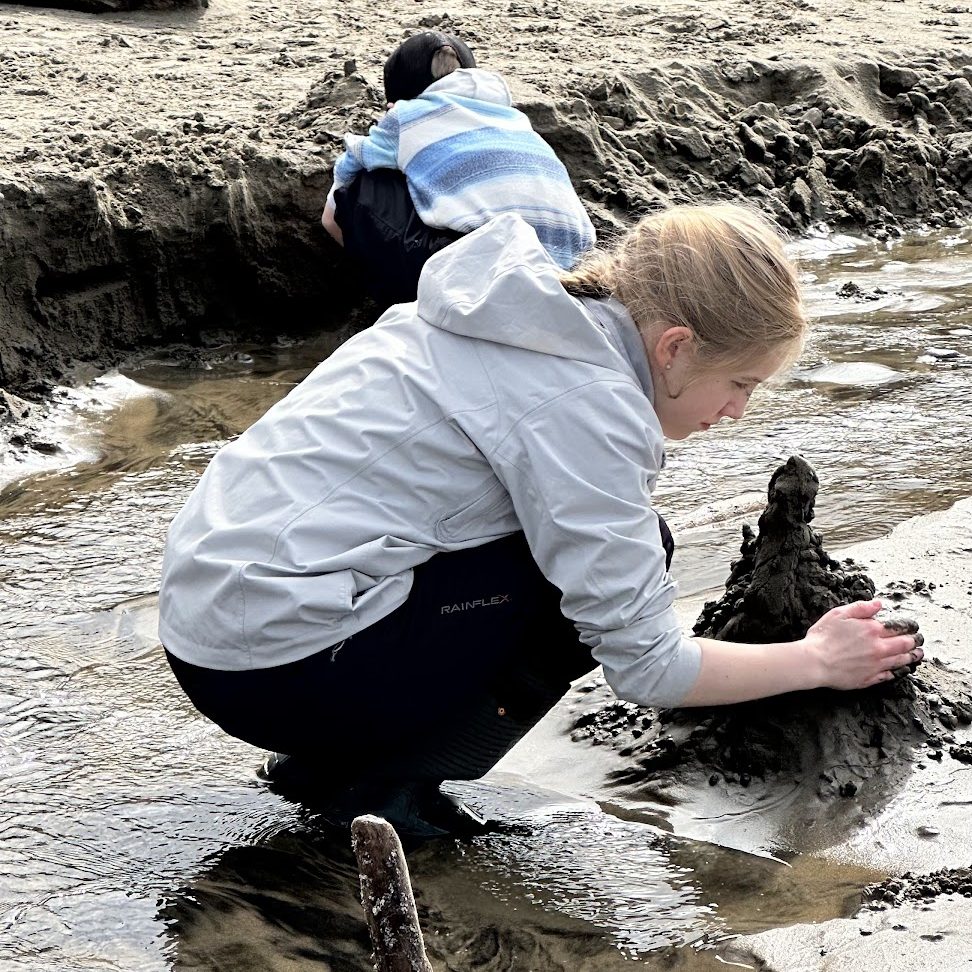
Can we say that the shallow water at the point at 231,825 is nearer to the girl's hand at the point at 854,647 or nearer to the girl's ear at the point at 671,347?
the girl's hand at the point at 854,647

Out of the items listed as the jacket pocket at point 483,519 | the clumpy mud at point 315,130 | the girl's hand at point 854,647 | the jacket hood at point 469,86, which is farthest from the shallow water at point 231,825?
the jacket hood at point 469,86

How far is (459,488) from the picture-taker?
2145 millimetres

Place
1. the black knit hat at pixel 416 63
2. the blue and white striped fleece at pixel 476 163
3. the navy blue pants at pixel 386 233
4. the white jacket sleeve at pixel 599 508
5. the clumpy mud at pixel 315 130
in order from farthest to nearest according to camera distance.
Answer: the clumpy mud at pixel 315 130 → the black knit hat at pixel 416 63 → the navy blue pants at pixel 386 233 → the blue and white striped fleece at pixel 476 163 → the white jacket sleeve at pixel 599 508

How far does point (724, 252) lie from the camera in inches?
84.0

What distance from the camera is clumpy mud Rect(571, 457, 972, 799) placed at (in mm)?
2496

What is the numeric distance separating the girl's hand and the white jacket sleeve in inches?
12.8

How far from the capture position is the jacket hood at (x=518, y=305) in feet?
6.84

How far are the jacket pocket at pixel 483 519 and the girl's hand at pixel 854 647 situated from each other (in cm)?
55

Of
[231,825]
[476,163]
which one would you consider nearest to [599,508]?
[231,825]

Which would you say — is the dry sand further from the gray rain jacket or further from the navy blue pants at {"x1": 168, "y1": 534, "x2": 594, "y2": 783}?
the gray rain jacket

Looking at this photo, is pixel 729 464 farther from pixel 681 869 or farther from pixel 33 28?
pixel 33 28

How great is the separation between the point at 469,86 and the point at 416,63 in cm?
26

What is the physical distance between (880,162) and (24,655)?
235 inches

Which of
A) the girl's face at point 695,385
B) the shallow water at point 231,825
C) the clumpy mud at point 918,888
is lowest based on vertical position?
the shallow water at point 231,825
